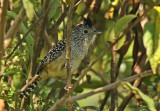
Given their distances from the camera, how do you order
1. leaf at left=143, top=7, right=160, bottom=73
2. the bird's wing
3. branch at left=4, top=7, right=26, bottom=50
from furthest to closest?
the bird's wing → branch at left=4, top=7, right=26, bottom=50 → leaf at left=143, top=7, right=160, bottom=73

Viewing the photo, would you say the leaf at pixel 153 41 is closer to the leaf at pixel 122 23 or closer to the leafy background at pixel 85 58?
the leafy background at pixel 85 58

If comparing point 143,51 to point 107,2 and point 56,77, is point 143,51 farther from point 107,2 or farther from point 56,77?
point 56,77

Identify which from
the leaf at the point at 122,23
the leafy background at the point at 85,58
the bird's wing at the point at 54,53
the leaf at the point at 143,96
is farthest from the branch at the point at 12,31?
the bird's wing at the point at 54,53

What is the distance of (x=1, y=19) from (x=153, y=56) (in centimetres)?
77

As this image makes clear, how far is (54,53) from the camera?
4461 millimetres

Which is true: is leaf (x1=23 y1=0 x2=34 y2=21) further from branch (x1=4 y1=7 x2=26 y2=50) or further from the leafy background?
branch (x1=4 y1=7 x2=26 y2=50)

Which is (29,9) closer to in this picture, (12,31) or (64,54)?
(12,31)

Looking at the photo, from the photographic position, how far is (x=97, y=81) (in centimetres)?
507

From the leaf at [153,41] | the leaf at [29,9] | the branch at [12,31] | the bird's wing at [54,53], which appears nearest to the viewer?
the leaf at [29,9]

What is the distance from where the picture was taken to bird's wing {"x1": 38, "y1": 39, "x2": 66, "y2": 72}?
4.36 m

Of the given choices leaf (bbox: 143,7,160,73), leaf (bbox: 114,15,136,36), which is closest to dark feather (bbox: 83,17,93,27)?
leaf (bbox: 114,15,136,36)

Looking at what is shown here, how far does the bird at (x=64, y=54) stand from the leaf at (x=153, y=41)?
93.2 inches

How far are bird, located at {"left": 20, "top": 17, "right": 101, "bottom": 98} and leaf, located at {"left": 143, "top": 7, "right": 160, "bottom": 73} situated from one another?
2.37 meters

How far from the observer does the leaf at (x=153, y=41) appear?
195 cm
